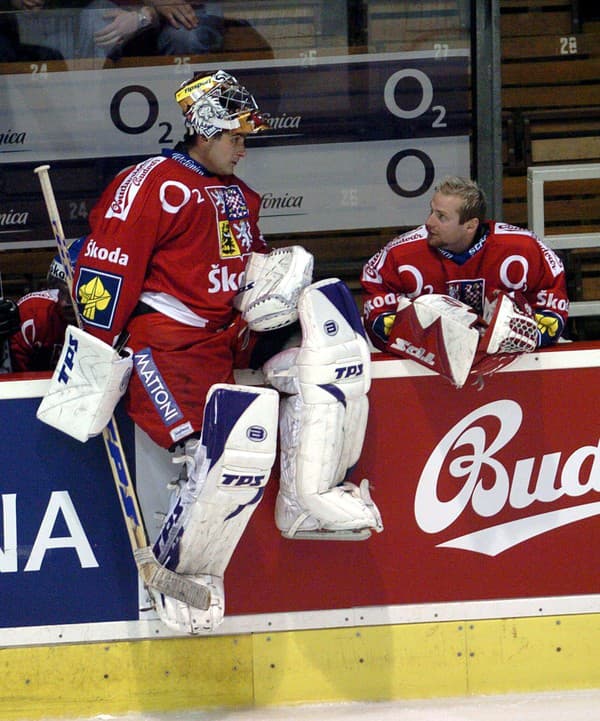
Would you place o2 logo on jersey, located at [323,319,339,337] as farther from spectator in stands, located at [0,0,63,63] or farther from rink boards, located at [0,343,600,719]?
spectator in stands, located at [0,0,63,63]

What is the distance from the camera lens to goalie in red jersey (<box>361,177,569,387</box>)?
3289 mm

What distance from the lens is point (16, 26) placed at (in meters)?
4.32

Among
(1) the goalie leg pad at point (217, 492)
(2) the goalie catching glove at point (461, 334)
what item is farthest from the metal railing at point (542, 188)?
(1) the goalie leg pad at point (217, 492)

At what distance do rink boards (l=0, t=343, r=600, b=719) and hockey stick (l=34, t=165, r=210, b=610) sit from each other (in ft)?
0.41

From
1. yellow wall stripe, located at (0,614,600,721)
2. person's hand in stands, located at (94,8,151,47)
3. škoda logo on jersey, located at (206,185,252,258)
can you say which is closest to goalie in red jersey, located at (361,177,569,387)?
škoda logo on jersey, located at (206,185,252,258)

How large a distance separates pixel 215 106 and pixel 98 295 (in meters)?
0.51

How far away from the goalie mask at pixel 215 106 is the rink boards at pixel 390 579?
0.68 meters

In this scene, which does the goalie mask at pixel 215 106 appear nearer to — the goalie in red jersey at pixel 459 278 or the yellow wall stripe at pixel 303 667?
the goalie in red jersey at pixel 459 278

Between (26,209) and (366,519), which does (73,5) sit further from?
(366,519)

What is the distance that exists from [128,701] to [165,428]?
28.8 inches

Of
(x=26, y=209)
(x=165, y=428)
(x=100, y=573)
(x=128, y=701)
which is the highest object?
(x=26, y=209)

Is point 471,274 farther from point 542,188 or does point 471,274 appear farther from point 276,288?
point 542,188

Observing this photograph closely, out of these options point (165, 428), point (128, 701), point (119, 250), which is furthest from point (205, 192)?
point (128, 701)

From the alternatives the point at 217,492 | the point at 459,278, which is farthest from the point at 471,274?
the point at 217,492
